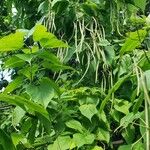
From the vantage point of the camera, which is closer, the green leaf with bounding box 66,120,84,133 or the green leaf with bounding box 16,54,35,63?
the green leaf with bounding box 16,54,35,63

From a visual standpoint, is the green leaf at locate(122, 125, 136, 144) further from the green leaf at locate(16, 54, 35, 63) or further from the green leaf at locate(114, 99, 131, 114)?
the green leaf at locate(16, 54, 35, 63)

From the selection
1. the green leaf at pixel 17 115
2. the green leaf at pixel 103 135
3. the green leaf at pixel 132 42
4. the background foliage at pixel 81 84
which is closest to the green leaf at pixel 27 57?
the background foliage at pixel 81 84

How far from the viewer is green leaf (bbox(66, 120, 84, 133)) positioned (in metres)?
1.40

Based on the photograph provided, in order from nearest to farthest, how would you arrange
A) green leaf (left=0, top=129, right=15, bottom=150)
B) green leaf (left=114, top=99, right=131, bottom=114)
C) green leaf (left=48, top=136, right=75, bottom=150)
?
1. green leaf (left=0, top=129, right=15, bottom=150)
2. green leaf (left=48, top=136, right=75, bottom=150)
3. green leaf (left=114, top=99, right=131, bottom=114)

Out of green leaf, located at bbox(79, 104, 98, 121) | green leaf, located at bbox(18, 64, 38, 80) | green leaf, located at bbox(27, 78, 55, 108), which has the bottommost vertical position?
green leaf, located at bbox(79, 104, 98, 121)

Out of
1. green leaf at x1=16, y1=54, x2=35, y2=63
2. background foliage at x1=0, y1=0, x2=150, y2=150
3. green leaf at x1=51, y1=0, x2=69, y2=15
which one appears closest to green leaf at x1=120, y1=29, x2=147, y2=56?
background foliage at x1=0, y1=0, x2=150, y2=150

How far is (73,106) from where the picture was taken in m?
1.54

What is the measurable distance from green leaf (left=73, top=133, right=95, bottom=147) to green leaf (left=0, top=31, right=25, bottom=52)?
1.36 feet

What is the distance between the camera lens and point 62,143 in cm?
139

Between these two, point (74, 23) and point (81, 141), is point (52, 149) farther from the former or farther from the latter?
point (74, 23)

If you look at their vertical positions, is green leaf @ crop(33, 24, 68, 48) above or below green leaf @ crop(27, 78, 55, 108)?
above

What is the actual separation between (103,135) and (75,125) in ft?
0.37

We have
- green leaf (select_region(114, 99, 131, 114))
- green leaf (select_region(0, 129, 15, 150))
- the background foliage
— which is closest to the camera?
green leaf (select_region(0, 129, 15, 150))

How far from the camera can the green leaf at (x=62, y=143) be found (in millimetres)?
1364
